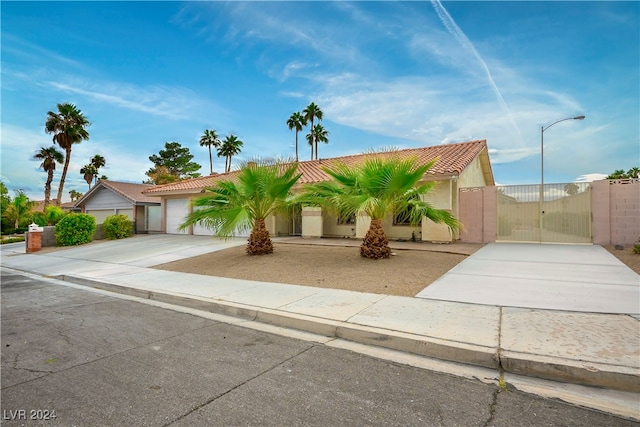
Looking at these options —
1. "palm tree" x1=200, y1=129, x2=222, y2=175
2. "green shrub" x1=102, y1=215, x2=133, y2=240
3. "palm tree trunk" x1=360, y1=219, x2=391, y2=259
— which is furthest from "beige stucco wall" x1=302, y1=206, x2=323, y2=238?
"palm tree" x1=200, y1=129, x2=222, y2=175

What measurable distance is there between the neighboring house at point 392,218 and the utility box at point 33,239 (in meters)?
6.89

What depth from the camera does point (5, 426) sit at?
2.71m

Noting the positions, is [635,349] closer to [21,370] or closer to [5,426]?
[5,426]

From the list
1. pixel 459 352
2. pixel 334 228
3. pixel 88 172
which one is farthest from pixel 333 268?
pixel 88 172

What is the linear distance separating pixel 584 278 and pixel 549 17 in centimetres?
906

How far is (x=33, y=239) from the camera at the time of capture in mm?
18328

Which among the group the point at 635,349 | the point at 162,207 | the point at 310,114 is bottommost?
the point at 635,349

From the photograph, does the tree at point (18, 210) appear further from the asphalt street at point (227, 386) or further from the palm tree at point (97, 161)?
the asphalt street at point (227, 386)

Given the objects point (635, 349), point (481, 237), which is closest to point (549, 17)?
point (481, 237)

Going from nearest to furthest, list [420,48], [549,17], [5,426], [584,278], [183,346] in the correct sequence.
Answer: [5,426]
[183,346]
[584,278]
[549,17]
[420,48]

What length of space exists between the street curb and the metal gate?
12.1m

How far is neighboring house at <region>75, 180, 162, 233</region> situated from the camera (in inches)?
1026

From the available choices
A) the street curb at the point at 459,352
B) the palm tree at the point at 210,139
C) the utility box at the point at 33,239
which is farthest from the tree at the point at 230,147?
the street curb at the point at 459,352

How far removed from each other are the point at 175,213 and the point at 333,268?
58.5ft
